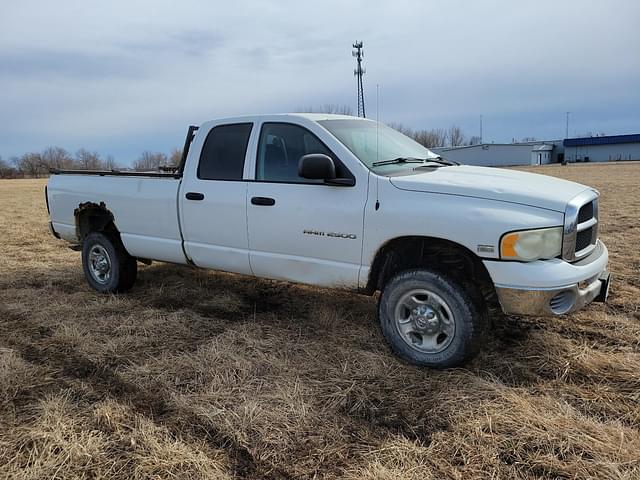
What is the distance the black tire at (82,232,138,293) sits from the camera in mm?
5898

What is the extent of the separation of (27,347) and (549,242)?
428cm

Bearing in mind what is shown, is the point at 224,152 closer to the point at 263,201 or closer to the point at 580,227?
the point at 263,201

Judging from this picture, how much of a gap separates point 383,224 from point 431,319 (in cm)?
80

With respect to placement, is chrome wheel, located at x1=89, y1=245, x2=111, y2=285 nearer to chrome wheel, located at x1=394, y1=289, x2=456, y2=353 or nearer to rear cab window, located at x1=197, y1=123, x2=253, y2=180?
rear cab window, located at x1=197, y1=123, x2=253, y2=180

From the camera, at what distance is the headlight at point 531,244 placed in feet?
11.0

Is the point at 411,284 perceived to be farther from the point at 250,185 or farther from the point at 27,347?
the point at 27,347

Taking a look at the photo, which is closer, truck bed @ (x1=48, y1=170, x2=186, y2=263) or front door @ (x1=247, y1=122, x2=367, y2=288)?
front door @ (x1=247, y1=122, x2=367, y2=288)

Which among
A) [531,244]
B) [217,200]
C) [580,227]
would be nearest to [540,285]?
[531,244]

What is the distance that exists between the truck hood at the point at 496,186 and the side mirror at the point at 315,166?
0.50 metres

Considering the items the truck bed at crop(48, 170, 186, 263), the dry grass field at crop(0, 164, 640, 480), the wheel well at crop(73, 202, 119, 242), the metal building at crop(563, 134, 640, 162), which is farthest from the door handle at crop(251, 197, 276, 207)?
the metal building at crop(563, 134, 640, 162)

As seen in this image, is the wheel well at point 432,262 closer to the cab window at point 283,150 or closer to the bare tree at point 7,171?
the cab window at point 283,150

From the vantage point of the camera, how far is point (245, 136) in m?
4.82

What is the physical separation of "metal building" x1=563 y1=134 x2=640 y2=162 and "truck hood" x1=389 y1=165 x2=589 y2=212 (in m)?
84.1

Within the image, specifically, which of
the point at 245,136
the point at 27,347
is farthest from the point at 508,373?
the point at 27,347
